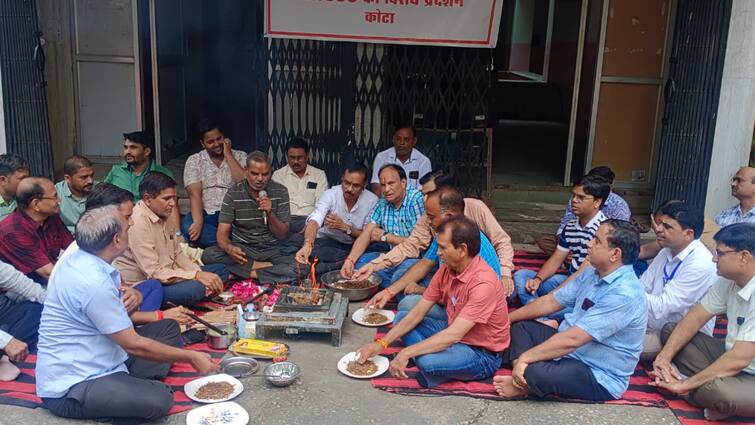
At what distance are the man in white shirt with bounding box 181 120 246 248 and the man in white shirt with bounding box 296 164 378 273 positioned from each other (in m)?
0.85

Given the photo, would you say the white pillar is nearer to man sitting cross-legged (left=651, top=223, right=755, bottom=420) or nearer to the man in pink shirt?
the man in pink shirt

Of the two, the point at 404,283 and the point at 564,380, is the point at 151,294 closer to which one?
the point at 404,283

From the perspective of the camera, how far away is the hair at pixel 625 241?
3406 mm

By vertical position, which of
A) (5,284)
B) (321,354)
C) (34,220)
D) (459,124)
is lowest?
(321,354)

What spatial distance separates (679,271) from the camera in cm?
391

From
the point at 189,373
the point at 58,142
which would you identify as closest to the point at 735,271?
the point at 189,373

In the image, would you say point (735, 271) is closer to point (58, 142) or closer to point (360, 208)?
point (360, 208)

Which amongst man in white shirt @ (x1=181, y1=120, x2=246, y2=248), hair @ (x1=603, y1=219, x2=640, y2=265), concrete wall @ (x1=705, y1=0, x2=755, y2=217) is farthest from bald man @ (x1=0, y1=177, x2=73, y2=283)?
concrete wall @ (x1=705, y1=0, x2=755, y2=217)

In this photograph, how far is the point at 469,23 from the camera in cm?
Answer: 618

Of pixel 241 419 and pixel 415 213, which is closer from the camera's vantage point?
pixel 241 419

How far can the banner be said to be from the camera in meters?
6.15

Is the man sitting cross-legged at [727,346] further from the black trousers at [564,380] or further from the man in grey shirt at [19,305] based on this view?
the man in grey shirt at [19,305]

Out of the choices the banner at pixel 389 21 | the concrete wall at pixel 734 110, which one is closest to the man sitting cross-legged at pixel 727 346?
the concrete wall at pixel 734 110

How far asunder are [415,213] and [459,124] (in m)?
1.81
